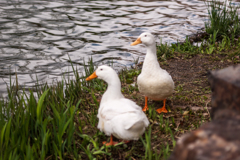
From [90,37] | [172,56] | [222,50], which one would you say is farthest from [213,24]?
[90,37]

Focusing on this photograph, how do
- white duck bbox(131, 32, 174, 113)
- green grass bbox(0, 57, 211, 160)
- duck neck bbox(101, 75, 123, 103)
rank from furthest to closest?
white duck bbox(131, 32, 174, 113)
duck neck bbox(101, 75, 123, 103)
green grass bbox(0, 57, 211, 160)

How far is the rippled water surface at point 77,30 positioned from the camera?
19.8 ft

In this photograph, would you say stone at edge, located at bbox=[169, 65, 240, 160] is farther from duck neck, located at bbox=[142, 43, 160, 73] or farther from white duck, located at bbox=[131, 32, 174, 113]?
duck neck, located at bbox=[142, 43, 160, 73]

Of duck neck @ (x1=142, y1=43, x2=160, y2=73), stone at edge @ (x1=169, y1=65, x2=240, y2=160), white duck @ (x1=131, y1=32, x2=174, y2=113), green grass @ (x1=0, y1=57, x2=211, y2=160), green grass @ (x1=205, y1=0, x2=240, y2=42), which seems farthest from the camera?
green grass @ (x1=205, y1=0, x2=240, y2=42)

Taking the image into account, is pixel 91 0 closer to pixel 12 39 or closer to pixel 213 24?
pixel 12 39

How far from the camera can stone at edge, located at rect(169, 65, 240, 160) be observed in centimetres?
130

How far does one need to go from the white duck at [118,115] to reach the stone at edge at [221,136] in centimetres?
115

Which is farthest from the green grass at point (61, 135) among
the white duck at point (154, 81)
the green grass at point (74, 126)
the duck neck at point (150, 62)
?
the duck neck at point (150, 62)

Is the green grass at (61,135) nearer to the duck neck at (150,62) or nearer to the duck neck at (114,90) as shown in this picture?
the duck neck at (114,90)

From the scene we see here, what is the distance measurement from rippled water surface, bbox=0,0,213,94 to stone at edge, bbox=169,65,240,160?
12.7ft

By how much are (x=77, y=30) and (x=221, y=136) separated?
666cm

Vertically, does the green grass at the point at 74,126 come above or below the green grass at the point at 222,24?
below

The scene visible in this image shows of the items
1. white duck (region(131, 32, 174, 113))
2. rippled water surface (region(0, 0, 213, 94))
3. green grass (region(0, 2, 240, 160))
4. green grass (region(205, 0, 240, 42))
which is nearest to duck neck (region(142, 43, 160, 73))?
white duck (region(131, 32, 174, 113))

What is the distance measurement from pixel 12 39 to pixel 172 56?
3.85 m
